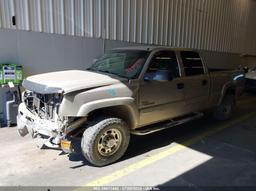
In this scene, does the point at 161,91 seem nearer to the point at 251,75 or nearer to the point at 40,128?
the point at 40,128

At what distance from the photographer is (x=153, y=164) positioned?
3916 mm

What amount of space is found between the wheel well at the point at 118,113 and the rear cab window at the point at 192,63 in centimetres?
165

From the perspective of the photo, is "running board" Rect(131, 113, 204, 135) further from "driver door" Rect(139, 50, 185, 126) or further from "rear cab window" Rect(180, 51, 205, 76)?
"rear cab window" Rect(180, 51, 205, 76)

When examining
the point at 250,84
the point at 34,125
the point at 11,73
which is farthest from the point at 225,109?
the point at 11,73

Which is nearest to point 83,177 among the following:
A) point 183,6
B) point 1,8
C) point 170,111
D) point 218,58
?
point 170,111

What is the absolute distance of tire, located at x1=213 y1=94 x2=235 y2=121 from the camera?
6.34 m

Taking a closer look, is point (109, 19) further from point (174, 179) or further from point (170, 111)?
point (174, 179)

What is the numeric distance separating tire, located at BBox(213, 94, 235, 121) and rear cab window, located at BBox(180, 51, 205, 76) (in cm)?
141

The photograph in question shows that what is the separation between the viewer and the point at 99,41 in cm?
751

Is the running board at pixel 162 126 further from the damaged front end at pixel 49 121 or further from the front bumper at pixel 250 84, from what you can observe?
the front bumper at pixel 250 84

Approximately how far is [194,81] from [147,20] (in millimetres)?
4529

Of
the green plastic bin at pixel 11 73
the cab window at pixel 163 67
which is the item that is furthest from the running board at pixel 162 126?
the green plastic bin at pixel 11 73

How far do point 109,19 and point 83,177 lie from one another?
5.44 m

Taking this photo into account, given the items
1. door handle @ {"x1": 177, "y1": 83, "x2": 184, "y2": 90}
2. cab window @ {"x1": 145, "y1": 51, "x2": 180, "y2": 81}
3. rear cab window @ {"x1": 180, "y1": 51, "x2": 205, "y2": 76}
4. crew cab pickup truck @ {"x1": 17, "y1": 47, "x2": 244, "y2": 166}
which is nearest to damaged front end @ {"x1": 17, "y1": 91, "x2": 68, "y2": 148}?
crew cab pickup truck @ {"x1": 17, "y1": 47, "x2": 244, "y2": 166}
